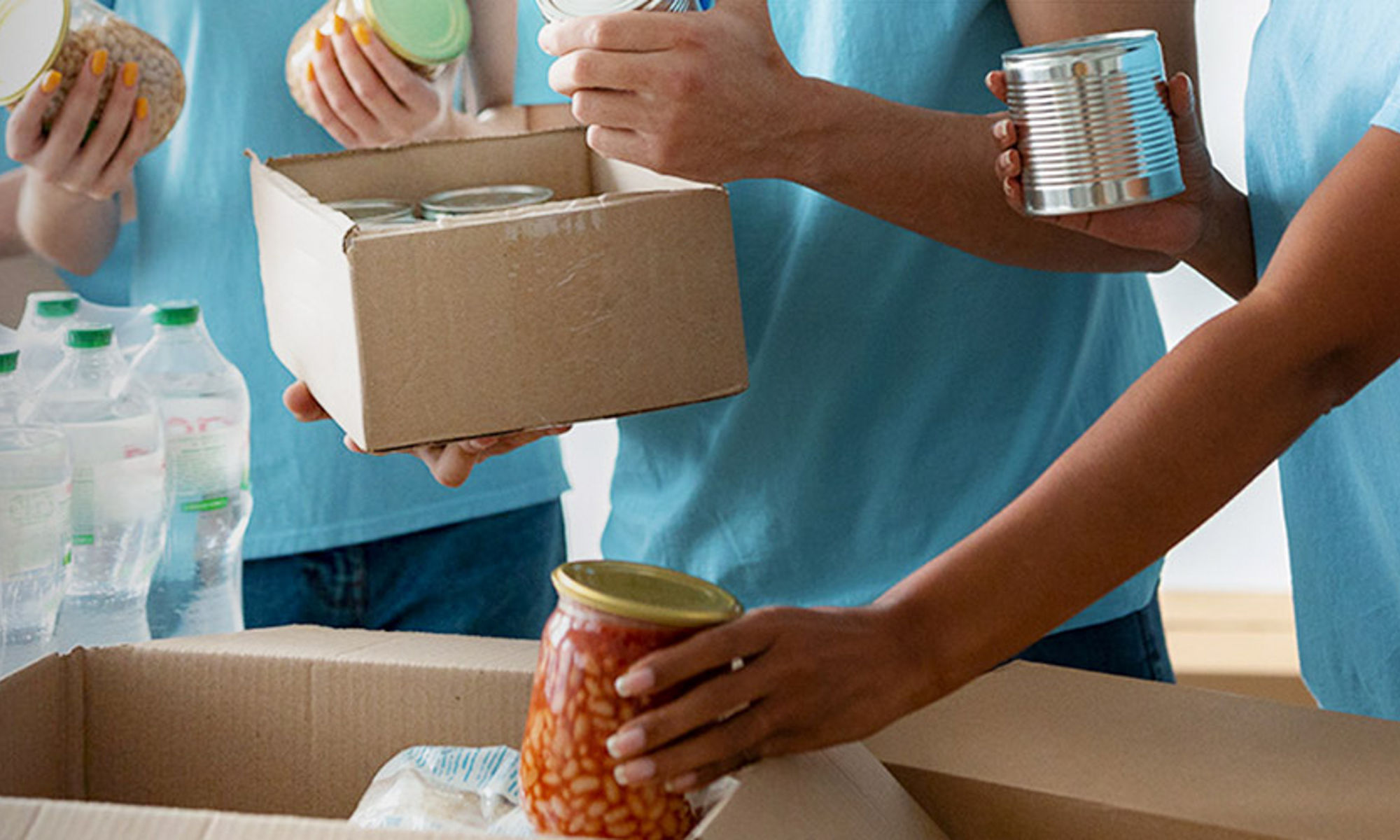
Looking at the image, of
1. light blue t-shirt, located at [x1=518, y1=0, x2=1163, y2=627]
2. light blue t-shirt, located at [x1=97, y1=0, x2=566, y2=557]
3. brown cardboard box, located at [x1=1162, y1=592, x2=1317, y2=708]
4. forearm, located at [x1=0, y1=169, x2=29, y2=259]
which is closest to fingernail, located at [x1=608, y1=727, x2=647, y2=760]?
light blue t-shirt, located at [x1=518, y1=0, x2=1163, y2=627]

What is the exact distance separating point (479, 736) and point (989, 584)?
27 cm

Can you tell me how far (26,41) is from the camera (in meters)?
0.88

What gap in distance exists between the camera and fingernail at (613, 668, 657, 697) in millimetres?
608

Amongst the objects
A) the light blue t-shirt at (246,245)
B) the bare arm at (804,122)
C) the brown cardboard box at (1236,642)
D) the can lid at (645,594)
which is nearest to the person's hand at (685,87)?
the bare arm at (804,122)

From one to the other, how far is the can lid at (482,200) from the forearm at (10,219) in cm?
44

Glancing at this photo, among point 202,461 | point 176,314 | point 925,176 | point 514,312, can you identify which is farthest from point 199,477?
point 925,176

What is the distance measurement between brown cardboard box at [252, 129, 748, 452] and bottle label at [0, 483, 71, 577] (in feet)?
0.57

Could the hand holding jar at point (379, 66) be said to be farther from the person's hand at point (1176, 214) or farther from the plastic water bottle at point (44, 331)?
the person's hand at point (1176, 214)

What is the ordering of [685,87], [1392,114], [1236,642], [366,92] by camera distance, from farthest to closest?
1. [1236,642]
2. [366,92]
3. [685,87]
4. [1392,114]

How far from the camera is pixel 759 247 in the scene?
1.10m

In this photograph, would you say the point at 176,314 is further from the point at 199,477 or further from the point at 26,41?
the point at 26,41

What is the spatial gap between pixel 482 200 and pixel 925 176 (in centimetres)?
28

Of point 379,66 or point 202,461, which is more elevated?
point 379,66

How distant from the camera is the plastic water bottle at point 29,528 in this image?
88 cm
